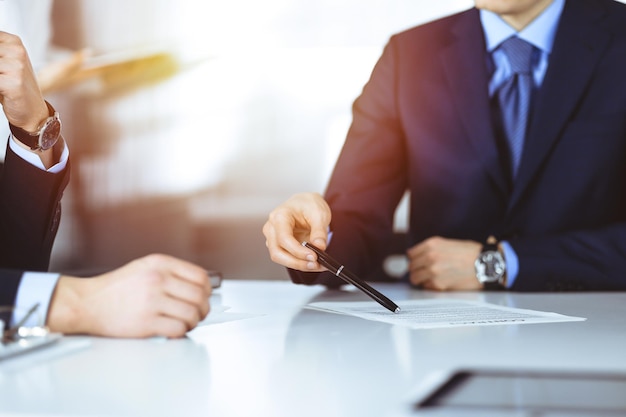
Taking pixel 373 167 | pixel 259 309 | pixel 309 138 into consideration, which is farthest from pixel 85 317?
pixel 309 138

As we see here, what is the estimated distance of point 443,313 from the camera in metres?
1.15

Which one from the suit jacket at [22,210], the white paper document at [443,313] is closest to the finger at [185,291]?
the white paper document at [443,313]

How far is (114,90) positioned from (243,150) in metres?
0.72

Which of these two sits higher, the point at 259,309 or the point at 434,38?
the point at 434,38

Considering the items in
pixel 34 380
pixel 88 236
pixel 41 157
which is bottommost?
pixel 88 236

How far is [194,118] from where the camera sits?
3568 mm

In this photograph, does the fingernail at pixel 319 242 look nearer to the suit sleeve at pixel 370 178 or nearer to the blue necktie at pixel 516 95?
the suit sleeve at pixel 370 178

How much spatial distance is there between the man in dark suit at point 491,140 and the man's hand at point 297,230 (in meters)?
0.33

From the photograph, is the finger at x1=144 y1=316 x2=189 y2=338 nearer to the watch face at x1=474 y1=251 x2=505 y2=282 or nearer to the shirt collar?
the watch face at x1=474 y1=251 x2=505 y2=282

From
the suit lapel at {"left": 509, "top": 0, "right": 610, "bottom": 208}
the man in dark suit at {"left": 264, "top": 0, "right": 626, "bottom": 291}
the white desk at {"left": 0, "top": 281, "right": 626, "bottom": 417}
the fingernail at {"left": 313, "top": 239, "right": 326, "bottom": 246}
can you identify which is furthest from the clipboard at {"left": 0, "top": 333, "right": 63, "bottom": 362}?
the suit lapel at {"left": 509, "top": 0, "right": 610, "bottom": 208}

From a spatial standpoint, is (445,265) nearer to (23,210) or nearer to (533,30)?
(533,30)

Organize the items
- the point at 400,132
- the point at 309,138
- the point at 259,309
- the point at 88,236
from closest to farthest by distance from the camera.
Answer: the point at 259,309, the point at 400,132, the point at 309,138, the point at 88,236

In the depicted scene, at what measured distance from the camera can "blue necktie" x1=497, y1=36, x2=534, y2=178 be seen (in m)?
2.01

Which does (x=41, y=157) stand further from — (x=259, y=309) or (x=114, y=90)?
(x=114, y=90)
